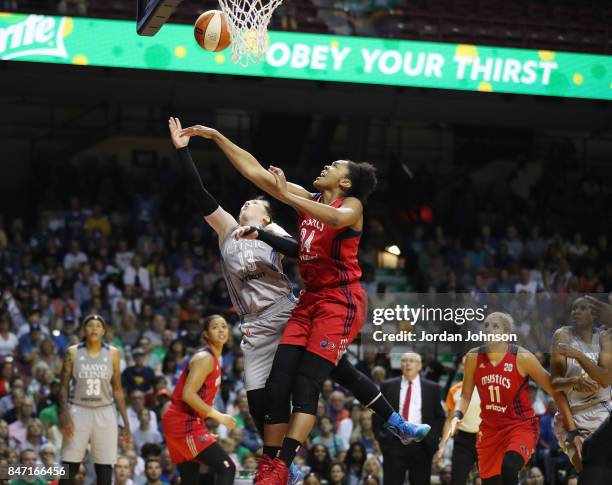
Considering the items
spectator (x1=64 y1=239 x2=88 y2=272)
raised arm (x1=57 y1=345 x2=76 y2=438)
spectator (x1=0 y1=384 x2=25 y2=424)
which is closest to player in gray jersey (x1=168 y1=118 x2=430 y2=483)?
raised arm (x1=57 y1=345 x2=76 y2=438)

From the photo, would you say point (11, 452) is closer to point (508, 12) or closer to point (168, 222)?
point (168, 222)

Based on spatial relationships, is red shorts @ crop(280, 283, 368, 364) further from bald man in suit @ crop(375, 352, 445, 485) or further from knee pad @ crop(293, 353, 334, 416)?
bald man in suit @ crop(375, 352, 445, 485)

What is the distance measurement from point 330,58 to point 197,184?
10.0 metres

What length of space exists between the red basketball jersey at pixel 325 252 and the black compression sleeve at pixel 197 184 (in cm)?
85

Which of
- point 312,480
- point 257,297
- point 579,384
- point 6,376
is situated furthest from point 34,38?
point 579,384

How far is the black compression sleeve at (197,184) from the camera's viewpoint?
7.79 metres

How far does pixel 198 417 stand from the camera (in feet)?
31.0

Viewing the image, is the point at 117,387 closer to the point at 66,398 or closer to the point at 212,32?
the point at 66,398

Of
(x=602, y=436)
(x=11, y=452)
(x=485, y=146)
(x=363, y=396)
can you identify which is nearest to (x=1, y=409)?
(x=11, y=452)

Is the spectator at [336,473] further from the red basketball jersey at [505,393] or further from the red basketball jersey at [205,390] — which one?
the red basketball jersey at [205,390]

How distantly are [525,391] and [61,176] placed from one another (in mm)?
13557

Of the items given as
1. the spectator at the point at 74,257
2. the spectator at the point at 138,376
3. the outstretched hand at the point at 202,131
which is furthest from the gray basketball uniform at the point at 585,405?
the spectator at the point at 74,257

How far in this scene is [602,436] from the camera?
707 centimetres

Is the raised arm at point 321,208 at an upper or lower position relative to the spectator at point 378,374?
upper
